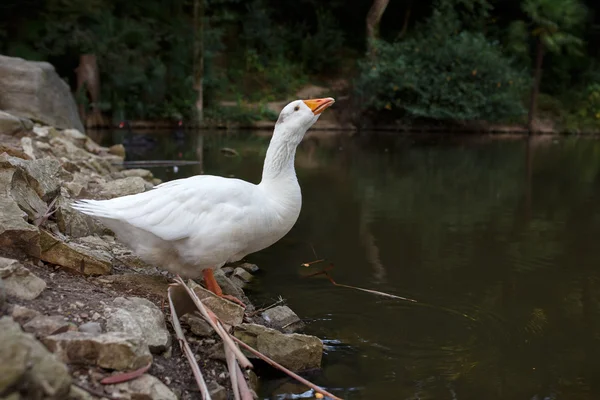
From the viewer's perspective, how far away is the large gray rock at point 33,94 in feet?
34.7

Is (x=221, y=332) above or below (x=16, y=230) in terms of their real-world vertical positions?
below

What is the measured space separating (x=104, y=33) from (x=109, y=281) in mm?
17970

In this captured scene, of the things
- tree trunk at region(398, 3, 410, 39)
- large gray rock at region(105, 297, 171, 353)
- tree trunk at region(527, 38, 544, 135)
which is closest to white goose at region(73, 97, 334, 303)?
large gray rock at region(105, 297, 171, 353)

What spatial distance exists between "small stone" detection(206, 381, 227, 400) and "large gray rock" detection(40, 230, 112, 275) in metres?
1.00

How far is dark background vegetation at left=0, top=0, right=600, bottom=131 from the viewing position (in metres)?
19.8

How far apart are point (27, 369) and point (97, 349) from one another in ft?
1.56

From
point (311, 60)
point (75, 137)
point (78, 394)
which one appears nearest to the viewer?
point (78, 394)

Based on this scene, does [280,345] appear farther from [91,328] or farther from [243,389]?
[91,328]

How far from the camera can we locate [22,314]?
2.40m

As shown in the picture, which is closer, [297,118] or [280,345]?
[280,345]

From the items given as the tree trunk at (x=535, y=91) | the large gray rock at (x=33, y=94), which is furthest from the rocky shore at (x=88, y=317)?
the tree trunk at (x=535, y=91)

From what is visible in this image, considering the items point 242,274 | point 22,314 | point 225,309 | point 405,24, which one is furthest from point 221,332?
point 405,24

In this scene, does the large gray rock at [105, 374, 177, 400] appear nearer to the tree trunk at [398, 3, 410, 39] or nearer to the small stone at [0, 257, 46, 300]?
the small stone at [0, 257, 46, 300]

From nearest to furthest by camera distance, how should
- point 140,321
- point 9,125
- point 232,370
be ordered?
1. point 232,370
2. point 140,321
3. point 9,125
